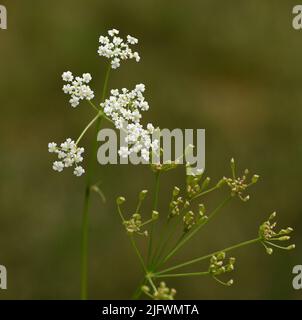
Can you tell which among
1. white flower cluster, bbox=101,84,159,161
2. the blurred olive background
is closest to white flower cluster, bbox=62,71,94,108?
white flower cluster, bbox=101,84,159,161

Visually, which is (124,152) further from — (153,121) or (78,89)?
(153,121)

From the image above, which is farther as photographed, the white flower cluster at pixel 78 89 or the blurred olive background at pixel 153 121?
the blurred olive background at pixel 153 121

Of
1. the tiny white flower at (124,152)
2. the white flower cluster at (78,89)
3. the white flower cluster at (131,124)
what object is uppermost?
the white flower cluster at (78,89)

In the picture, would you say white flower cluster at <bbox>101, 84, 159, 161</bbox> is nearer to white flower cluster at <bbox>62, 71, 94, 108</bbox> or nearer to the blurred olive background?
white flower cluster at <bbox>62, 71, 94, 108</bbox>

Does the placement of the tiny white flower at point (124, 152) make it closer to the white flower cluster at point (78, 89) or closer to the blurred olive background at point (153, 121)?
the white flower cluster at point (78, 89)

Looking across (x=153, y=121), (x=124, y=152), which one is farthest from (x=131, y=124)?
(x=153, y=121)

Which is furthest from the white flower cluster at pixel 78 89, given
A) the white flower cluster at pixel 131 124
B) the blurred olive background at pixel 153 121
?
the blurred olive background at pixel 153 121
